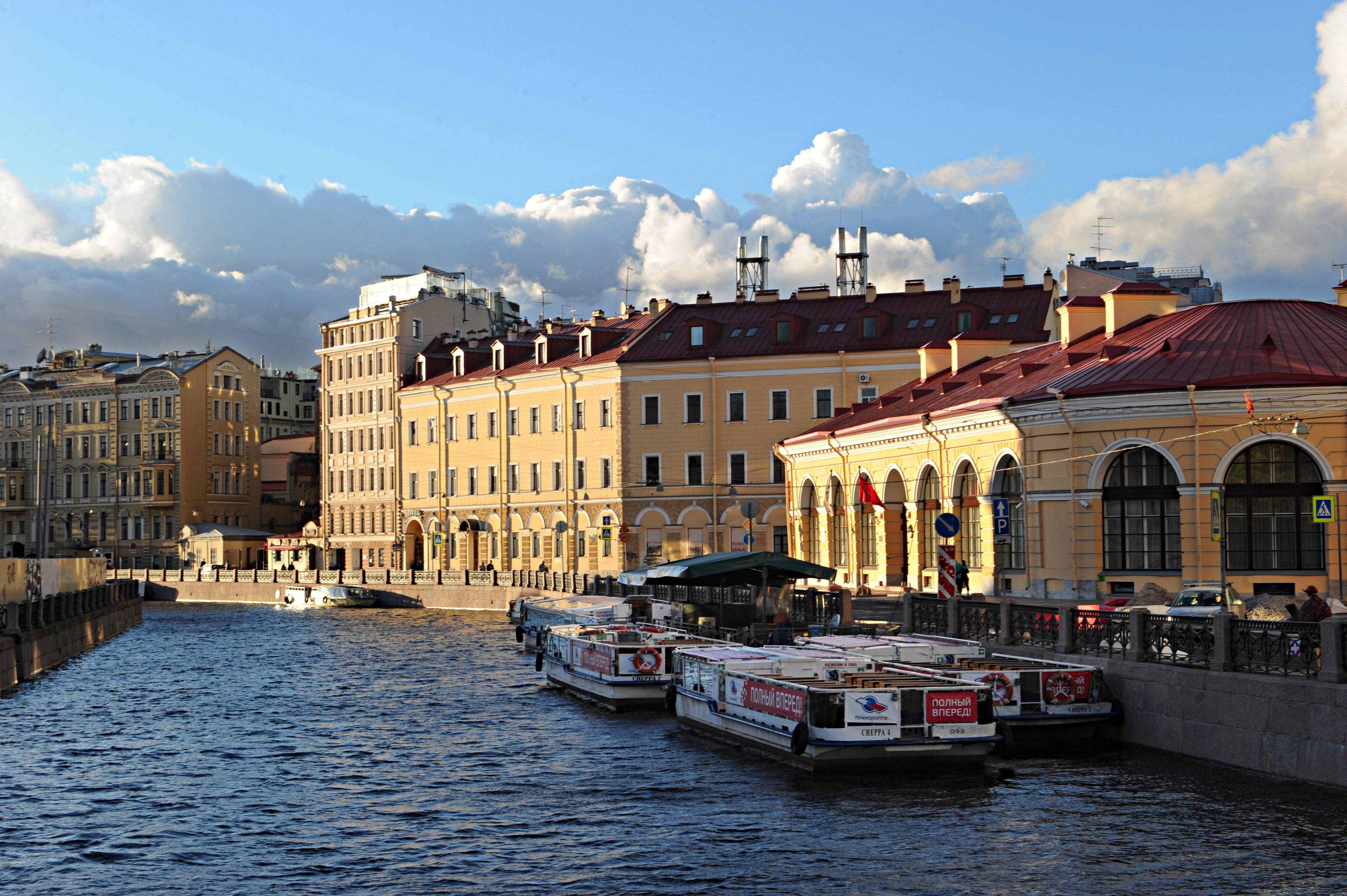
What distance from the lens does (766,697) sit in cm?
2500

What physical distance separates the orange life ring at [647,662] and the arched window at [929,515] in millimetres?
15406

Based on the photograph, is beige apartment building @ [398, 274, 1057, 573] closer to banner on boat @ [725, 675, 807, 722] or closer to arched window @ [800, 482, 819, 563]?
arched window @ [800, 482, 819, 563]

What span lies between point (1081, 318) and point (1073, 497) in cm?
1057

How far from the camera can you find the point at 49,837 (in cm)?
2069

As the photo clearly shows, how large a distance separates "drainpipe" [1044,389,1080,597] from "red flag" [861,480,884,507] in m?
8.96

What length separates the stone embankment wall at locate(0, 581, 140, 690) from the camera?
39.7 metres

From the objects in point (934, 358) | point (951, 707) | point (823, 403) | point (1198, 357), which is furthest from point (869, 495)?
point (823, 403)

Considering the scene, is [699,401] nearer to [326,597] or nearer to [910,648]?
[326,597]

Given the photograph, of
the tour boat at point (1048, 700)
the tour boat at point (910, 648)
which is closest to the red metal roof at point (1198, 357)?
the tour boat at point (910, 648)

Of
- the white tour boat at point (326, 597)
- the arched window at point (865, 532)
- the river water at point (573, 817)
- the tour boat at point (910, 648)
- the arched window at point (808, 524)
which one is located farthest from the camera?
the white tour boat at point (326, 597)

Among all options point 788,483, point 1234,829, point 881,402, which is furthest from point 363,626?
point 1234,829

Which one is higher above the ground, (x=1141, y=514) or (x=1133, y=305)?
(x=1133, y=305)

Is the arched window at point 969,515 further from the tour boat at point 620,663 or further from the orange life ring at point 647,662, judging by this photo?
the orange life ring at point 647,662

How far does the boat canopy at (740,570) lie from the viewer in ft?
125
